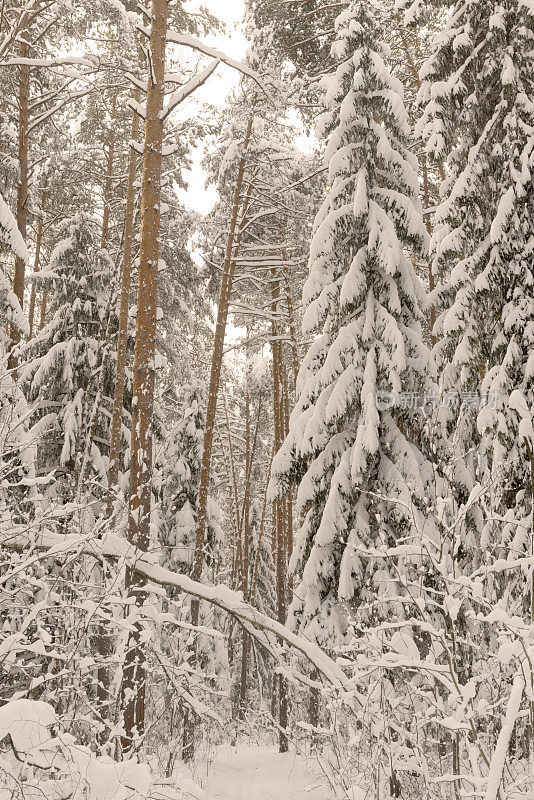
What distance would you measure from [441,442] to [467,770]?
5.38 m

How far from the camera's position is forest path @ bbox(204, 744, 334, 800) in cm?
1112

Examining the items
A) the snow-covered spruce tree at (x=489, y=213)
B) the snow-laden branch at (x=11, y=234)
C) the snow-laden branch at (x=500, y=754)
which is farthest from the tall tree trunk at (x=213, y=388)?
the snow-laden branch at (x=500, y=754)

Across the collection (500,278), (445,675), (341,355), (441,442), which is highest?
(500,278)

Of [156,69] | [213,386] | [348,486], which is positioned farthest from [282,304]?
[156,69]

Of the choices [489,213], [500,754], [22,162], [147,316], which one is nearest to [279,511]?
[489,213]

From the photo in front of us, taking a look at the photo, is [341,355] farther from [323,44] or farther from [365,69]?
[323,44]

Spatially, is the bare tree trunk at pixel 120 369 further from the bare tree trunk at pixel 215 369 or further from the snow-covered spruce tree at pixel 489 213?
the snow-covered spruce tree at pixel 489 213

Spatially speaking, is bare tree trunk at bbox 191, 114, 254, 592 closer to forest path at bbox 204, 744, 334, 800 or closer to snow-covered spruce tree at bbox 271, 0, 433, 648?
snow-covered spruce tree at bbox 271, 0, 433, 648

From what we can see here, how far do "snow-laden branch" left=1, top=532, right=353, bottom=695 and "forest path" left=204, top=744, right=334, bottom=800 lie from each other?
6.82m

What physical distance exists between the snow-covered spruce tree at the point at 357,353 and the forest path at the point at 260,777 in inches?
137

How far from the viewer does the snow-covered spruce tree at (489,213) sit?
8.34m

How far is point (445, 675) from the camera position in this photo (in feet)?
9.80

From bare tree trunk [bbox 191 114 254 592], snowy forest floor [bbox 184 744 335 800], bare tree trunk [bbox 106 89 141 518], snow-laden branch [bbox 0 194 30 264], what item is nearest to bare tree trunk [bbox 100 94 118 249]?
bare tree trunk [bbox 191 114 254 592]

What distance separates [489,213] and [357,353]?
2759 millimetres
